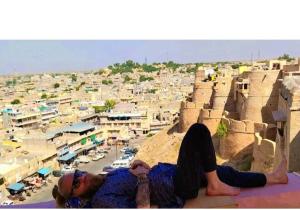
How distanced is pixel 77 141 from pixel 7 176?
606cm

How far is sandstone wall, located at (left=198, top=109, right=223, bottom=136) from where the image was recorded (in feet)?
38.7

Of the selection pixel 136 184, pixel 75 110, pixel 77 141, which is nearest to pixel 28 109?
pixel 75 110

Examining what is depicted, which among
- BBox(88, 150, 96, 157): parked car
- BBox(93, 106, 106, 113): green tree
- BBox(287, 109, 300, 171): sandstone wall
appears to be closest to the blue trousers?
BBox(287, 109, 300, 171): sandstone wall

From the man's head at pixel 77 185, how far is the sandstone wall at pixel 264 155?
6.20 metres

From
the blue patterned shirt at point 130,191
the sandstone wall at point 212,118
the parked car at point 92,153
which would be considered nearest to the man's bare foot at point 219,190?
the blue patterned shirt at point 130,191

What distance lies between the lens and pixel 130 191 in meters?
2.07

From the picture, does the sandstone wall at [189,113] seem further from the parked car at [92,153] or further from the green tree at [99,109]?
the green tree at [99,109]

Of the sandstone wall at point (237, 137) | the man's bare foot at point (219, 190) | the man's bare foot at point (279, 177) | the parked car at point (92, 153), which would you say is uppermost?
the man's bare foot at point (279, 177)

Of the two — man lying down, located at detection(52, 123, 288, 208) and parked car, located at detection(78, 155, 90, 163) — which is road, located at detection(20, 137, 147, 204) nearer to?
parked car, located at detection(78, 155, 90, 163)

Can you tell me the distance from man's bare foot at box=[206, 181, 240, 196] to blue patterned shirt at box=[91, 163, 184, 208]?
166mm

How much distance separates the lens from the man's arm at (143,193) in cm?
198

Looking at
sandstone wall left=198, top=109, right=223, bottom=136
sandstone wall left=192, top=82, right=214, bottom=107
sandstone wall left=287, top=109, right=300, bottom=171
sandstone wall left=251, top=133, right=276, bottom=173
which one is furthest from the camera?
sandstone wall left=192, top=82, right=214, bottom=107

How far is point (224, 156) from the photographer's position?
35.3ft

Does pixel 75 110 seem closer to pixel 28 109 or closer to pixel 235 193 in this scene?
pixel 28 109
